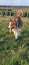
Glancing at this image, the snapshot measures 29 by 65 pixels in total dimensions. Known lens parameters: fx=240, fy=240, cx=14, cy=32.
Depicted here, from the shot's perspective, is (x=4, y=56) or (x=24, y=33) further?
(x=24, y=33)

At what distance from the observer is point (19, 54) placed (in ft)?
9.10

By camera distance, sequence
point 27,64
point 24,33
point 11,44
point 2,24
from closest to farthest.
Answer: point 27,64 → point 11,44 → point 24,33 → point 2,24

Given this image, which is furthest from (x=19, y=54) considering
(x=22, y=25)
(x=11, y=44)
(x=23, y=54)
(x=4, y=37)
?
(x=22, y=25)

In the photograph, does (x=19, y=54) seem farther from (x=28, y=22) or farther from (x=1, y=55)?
(x=28, y=22)

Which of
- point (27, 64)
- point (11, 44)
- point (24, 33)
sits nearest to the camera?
point (27, 64)

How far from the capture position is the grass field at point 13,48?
2707 millimetres

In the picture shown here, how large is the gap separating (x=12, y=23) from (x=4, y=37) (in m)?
0.21

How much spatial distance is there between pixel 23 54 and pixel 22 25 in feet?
2.15

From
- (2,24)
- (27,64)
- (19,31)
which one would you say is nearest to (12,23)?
(19,31)

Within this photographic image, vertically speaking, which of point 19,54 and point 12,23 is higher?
point 12,23

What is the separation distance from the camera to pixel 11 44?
2.98m

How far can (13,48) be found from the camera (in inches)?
115

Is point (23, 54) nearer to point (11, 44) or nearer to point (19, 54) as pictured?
point (19, 54)

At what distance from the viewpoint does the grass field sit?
271 cm
